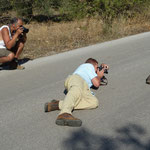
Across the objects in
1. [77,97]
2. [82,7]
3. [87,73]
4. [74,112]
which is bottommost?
[82,7]

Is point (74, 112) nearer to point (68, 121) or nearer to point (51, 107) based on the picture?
point (51, 107)

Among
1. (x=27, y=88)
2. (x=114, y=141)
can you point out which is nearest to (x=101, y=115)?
(x=114, y=141)

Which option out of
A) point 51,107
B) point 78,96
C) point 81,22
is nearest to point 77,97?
point 78,96

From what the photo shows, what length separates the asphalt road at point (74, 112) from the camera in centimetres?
380

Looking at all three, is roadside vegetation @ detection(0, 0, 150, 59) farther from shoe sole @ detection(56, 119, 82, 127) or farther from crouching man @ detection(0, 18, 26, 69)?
shoe sole @ detection(56, 119, 82, 127)

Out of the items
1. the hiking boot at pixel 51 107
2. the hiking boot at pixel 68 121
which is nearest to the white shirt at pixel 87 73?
the hiking boot at pixel 51 107

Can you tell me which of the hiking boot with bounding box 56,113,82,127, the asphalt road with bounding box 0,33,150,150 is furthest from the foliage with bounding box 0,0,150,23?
the hiking boot with bounding box 56,113,82,127

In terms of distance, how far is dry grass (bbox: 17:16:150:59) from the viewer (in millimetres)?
9674

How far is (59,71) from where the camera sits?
23.8 feet

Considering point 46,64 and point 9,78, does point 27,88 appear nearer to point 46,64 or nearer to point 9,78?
point 9,78

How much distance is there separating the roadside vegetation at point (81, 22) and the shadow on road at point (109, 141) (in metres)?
5.19

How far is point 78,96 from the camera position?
4637 mm

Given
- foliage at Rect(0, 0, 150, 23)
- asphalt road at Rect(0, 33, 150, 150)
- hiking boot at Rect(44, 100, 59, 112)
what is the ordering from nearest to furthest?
1. asphalt road at Rect(0, 33, 150, 150)
2. hiking boot at Rect(44, 100, 59, 112)
3. foliage at Rect(0, 0, 150, 23)

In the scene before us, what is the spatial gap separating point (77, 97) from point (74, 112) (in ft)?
0.84
